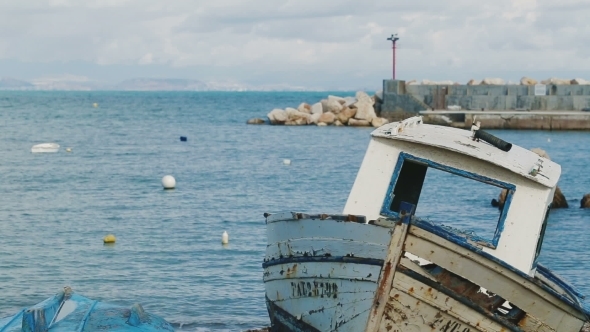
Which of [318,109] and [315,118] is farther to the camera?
[318,109]

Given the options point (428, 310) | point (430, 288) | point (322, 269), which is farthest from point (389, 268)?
point (322, 269)

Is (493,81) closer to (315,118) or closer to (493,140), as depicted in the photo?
(315,118)

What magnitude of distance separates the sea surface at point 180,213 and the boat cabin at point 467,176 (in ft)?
16.9

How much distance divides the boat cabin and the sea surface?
16.9ft

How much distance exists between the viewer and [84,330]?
452 inches

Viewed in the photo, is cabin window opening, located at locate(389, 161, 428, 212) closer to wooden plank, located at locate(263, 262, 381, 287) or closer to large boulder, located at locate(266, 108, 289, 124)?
wooden plank, located at locate(263, 262, 381, 287)

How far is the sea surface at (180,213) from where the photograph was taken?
1789 centimetres

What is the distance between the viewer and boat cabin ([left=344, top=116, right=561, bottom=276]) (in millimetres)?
10414

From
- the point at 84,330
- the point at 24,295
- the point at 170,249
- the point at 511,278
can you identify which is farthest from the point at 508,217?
the point at 170,249

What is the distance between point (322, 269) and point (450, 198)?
20549 mm

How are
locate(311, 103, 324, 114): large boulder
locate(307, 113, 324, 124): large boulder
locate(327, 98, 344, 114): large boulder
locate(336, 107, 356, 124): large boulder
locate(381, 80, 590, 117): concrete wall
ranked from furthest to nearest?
locate(311, 103, 324, 114): large boulder → locate(327, 98, 344, 114): large boulder → locate(307, 113, 324, 124): large boulder → locate(336, 107, 356, 124): large boulder → locate(381, 80, 590, 117): concrete wall

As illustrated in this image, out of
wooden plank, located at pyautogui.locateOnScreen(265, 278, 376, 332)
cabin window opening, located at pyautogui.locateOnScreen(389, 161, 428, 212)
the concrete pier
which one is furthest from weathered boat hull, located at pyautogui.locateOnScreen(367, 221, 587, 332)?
the concrete pier

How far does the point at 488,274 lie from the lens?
9.50 m

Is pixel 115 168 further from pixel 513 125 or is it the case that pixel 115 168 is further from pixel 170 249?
pixel 513 125
